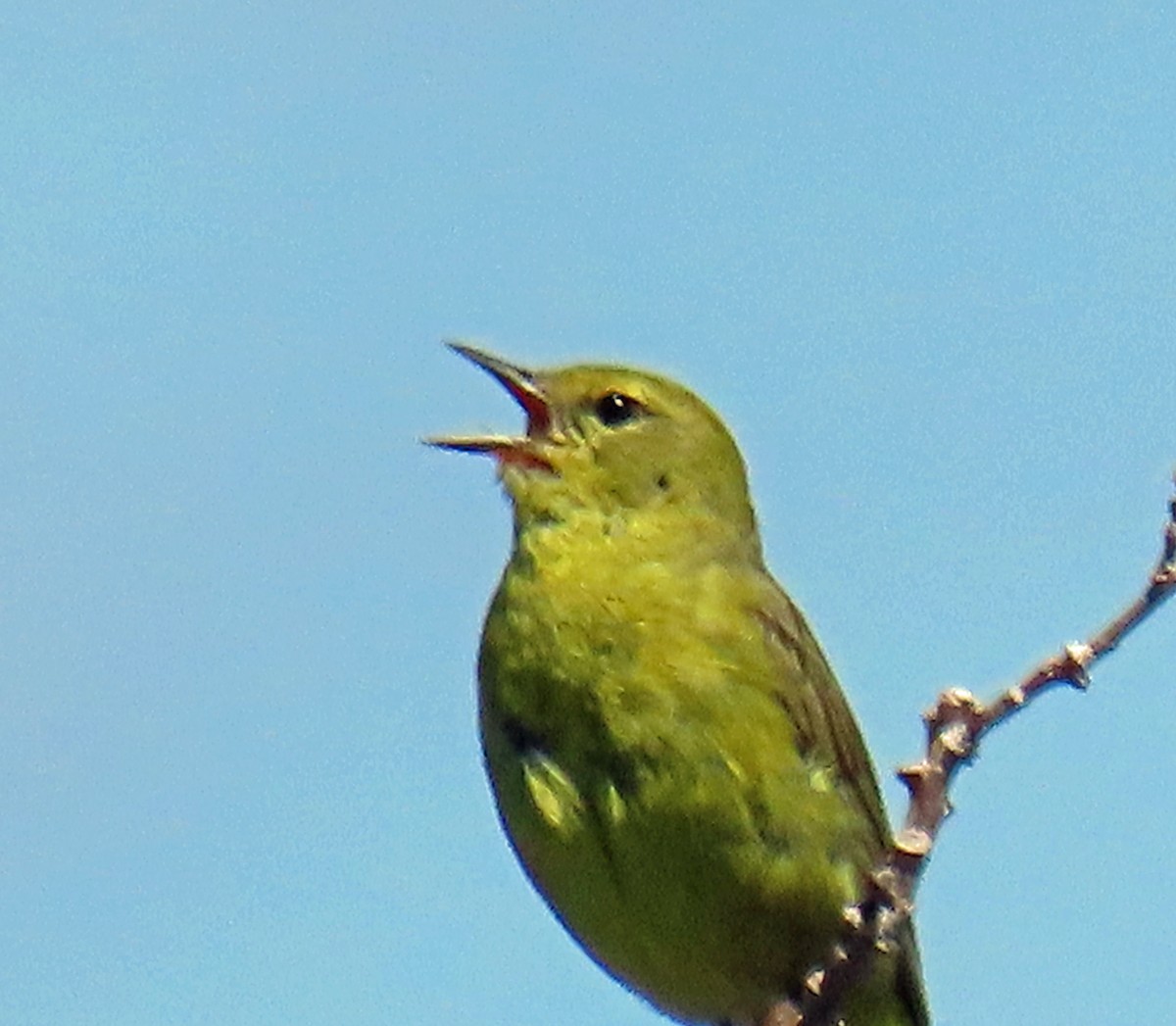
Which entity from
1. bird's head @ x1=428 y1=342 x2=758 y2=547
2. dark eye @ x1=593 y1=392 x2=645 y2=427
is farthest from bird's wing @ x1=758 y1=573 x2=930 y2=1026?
dark eye @ x1=593 y1=392 x2=645 y2=427

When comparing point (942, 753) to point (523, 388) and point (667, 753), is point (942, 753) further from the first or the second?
point (523, 388)

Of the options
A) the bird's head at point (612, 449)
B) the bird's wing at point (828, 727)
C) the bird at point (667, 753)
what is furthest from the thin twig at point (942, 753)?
the bird's head at point (612, 449)

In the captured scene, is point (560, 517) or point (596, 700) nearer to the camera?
point (596, 700)

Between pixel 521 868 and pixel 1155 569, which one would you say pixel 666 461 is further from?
pixel 1155 569

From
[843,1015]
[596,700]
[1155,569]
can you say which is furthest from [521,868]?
[1155,569]

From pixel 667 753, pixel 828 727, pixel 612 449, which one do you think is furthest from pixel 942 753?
pixel 612 449
